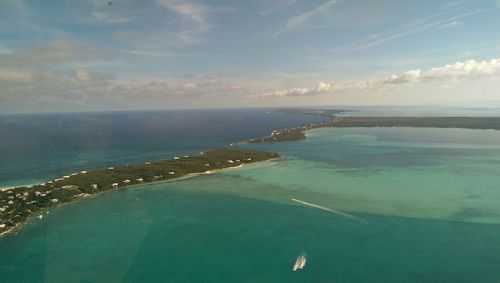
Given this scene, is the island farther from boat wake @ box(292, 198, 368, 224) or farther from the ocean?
boat wake @ box(292, 198, 368, 224)

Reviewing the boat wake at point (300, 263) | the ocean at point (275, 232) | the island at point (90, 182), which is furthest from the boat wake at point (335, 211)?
the island at point (90, 182)

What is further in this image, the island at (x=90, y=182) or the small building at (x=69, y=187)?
the small building at (x=69, y=187)

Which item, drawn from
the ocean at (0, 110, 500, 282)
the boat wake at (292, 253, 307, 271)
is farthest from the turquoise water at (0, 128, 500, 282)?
the boat wake at (292, 253, 307, 271)

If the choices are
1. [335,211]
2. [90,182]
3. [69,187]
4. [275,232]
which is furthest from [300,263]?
[90,182]

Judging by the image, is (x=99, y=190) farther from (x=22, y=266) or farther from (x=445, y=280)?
(x=445, y=280)

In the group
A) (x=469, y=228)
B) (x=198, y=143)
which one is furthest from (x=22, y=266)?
(x=198, y=143)

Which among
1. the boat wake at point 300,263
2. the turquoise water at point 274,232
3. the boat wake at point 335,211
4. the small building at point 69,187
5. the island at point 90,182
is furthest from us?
the small building at point 69,187

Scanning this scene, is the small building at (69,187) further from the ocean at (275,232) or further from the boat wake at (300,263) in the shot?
the boat wake at (300,263)
